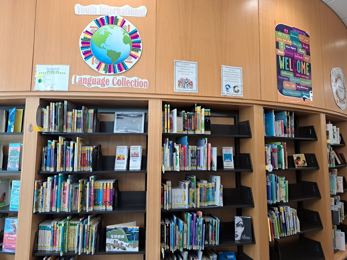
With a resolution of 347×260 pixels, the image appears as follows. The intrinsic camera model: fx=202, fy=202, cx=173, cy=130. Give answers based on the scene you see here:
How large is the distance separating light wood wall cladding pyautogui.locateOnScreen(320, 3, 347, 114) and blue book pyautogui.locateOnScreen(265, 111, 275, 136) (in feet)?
3.35

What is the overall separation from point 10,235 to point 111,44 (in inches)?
86.3

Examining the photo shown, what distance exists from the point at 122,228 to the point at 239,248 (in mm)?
1514

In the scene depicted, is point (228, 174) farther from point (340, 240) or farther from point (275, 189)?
point (340, 240)

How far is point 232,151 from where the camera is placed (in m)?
2.54

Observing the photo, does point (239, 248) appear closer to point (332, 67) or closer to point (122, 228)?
point (122, 228)

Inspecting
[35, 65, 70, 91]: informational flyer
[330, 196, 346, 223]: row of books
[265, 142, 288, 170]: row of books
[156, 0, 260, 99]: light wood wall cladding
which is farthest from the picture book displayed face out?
[35, 65, 70, 91]: informational flyer

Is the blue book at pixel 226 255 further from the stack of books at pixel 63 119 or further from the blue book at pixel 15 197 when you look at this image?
the blue book at pixel 15 197

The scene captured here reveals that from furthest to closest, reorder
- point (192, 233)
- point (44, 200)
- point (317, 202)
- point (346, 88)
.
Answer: point (346, 88) < point (317, 202) < point (192, 233) < point (44, 200)

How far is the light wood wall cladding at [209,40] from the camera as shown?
2189 millimetres

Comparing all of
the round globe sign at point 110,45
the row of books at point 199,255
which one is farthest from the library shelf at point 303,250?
the round globe sign at point 110,45

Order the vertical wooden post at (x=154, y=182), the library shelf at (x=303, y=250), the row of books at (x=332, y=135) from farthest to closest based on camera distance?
the row of books at (x=332, y=135) → the library shelf at (x=303, y=250) → the vertical wooden post at (x=154, y=182)

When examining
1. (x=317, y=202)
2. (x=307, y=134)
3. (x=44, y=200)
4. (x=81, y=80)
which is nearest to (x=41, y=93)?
(x=81, y=80)

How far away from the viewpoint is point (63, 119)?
2102 mm

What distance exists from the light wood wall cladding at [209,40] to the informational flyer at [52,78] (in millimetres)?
942
